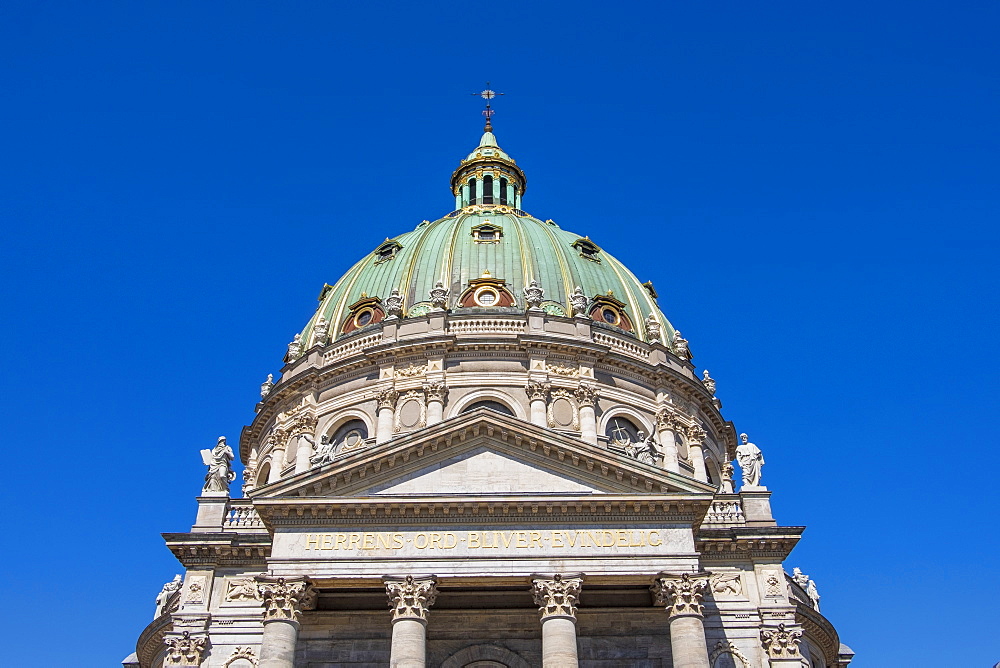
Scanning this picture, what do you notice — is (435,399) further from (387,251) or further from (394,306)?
(387,251)

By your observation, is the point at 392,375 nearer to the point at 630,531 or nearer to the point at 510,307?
the point at 510,307

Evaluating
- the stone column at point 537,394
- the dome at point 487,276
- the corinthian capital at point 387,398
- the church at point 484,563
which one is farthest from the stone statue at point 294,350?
the church at point 484,563

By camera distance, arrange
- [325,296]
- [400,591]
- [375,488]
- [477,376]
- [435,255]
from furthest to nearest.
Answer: [325,296] → [435,255] → [477,376] → [375,488] → [400,591]

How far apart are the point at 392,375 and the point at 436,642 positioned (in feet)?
50.7

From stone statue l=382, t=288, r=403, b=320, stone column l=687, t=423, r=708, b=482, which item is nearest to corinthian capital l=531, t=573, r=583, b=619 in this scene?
stone column l=687, t=423, r=708, b=482

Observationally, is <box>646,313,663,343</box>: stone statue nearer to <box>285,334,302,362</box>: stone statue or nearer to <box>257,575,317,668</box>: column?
<box>285,334,302,362</box>: stone statue

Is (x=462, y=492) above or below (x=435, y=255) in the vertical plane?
below

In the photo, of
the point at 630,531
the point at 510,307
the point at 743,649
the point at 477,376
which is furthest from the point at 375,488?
the point at 510,307

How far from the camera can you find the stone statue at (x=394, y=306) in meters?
44.5

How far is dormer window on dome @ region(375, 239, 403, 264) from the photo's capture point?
50.7 m

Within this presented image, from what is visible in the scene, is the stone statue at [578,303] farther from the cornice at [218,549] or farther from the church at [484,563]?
the cornice at [218,549]

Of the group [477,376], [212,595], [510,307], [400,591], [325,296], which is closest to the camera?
[400,591]

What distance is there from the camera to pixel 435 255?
159 ft

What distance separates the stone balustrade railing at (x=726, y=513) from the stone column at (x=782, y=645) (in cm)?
326
